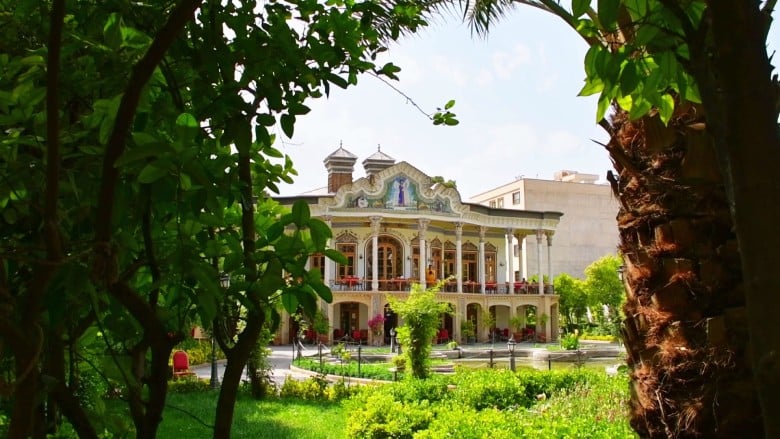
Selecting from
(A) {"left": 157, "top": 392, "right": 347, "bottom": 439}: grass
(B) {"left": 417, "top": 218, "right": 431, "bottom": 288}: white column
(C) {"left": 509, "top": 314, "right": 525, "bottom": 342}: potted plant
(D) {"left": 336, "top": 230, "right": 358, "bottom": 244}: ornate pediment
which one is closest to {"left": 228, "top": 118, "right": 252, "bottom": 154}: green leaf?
(A) {"left": 157, "top": 392, "right": 347, "bottom": 439}: grass

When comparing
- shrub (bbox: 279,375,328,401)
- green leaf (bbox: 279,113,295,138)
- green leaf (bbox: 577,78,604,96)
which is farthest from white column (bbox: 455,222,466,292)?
green leaf (bbox: 577,78,604,96)

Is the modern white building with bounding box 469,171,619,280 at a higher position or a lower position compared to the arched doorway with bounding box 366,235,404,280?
higher

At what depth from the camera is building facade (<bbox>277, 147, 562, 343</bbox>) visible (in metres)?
30.0

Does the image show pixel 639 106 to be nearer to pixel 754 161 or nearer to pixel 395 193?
pixel 754 161

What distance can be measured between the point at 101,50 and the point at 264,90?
0.36 metres

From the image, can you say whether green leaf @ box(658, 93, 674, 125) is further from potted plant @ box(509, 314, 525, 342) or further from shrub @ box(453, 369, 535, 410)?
potted plant @ box(509, 314, 525, 342)

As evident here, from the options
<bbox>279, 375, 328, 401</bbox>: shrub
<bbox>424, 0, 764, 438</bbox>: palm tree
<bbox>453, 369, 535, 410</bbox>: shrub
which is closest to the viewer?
<bbox>424, 0, 764, 438</bbox>: palm tree

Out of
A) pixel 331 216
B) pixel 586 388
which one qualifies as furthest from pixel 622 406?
pixel 331 216

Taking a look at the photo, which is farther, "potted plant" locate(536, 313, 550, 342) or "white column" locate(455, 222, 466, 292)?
"potted plant" locate(536, 313, 550, 342)

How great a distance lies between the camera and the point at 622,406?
7527 millimetres

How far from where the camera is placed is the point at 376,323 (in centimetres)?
2764

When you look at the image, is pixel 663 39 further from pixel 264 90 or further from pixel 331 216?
pixel 331 216

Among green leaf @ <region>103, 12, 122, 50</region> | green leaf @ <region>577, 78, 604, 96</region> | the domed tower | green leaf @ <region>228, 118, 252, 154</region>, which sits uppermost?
the domed tower

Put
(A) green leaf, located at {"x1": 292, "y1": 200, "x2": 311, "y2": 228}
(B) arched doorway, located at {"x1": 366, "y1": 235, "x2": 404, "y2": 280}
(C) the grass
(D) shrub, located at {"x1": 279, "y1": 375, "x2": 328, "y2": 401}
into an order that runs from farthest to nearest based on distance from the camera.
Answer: (B) arched doorway, located at {"x1": 366, "y1": 235, "x2": 404, "y2": 280} < (D) shrub, located at {"x1": 279, "y1": 375, "x2": 328, "y2": 401} < (C) the grass < (A) green leaf, located at {"x1": 292, "y1": 200, "x2": 311, "y2": 228}
